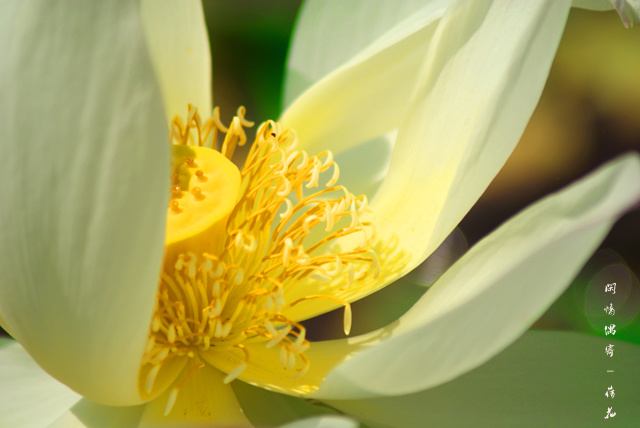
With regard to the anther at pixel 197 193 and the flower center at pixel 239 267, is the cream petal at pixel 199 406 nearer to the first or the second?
the flower center at pixel 239 267

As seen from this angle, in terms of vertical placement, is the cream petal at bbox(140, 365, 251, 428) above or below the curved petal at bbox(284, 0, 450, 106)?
below

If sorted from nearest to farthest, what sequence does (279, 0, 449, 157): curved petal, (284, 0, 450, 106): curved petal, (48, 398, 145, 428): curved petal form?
(48, 398, 145, 428): curved petal → (279, 0, 449, 157): curved petal → (284, 0, 450, 106): curved petal

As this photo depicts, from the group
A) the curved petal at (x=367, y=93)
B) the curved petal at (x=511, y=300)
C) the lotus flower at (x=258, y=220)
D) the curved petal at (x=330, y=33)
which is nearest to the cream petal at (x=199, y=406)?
the lotus flower at (x=258, y=220)

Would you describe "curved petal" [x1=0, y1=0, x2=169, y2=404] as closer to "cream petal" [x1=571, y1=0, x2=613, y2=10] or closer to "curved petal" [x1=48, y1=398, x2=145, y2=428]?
"curved petal" [x1=48, y1=398, x2=145, y2=428]

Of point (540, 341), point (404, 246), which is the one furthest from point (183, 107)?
point (540, 341)

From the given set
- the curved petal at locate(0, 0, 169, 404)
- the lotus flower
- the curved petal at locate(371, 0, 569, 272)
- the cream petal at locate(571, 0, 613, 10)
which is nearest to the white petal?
the lotus flower

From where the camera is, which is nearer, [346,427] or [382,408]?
[346,427]

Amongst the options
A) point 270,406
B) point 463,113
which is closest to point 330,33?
point 463,113

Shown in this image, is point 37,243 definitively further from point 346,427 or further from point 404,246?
point 404,246
